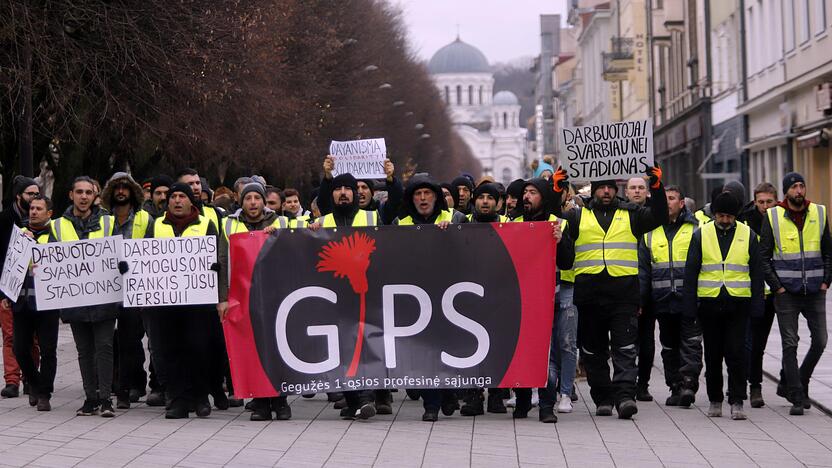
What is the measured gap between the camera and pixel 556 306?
1173cm

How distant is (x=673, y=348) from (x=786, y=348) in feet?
3.39

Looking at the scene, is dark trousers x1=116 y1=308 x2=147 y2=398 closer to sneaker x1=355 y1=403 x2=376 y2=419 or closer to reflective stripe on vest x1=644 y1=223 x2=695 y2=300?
sneaker x1=355 y1=403 x2=376 y2=419

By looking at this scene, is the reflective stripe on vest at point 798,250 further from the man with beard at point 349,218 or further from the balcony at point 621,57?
the balcony at point 621,57

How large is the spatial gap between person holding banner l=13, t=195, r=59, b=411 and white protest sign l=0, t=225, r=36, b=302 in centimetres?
8

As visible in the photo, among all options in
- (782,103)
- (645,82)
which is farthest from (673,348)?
(645,82)

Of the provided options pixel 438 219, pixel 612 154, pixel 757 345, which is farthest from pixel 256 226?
pixel 757 345

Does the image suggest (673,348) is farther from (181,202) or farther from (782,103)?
(782,103)

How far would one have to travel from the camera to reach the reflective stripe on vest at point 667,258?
12.8 meters

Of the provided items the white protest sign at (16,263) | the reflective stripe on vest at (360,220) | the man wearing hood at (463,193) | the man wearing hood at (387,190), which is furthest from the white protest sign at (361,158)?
the white protest sign at (16,263)

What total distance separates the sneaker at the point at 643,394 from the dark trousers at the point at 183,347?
11.7 ft

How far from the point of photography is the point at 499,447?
33.1 feet

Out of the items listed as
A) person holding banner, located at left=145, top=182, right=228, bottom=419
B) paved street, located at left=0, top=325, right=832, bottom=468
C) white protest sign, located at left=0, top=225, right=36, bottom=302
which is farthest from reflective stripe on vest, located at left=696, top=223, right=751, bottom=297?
white protest sign, located at left=0, top=225, right=36, bottom=302

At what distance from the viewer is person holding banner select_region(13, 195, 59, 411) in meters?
12.2

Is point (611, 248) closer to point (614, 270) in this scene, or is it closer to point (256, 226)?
point (614, 270)
